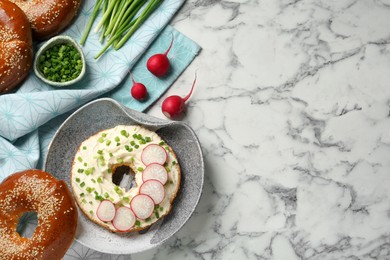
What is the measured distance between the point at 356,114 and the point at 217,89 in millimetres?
703

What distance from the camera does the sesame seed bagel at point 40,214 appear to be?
2.77 m

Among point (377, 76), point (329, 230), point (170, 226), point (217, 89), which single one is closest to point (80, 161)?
point (170, 226)

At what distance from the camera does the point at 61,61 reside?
2998 millimetres

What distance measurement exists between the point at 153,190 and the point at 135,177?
0.15 meters

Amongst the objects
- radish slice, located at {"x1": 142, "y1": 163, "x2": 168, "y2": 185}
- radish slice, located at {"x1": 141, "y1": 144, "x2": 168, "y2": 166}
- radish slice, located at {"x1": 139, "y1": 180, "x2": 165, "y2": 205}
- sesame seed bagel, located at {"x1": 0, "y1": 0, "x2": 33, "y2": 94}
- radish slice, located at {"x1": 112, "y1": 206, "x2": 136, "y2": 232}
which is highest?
sesame seed bagel, located at {"x1": 0, "y1": 0, "x2": 33, "y2": 94}

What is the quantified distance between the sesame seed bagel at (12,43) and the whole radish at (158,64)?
584 mm

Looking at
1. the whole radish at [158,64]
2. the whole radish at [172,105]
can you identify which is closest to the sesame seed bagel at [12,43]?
the whole radish at [158,64]

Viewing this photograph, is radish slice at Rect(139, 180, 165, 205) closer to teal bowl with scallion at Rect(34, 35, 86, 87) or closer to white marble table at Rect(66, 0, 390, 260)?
white marble table at Rect(66, 0, 390, 260)

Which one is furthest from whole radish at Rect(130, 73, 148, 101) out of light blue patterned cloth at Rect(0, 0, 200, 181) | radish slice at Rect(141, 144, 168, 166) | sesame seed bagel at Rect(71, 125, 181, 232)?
radish slice at Rect(141, 144, 168, 166)

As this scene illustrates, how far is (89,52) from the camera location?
10.2 feet

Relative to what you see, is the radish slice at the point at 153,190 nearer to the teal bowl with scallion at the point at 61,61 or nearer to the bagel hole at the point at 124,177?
the bagel hole at the point at 124,177

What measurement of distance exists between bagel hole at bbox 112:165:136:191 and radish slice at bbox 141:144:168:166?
179 mm

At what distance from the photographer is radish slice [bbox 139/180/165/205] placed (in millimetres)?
2852

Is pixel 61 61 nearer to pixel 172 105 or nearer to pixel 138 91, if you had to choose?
pixel 138 91
